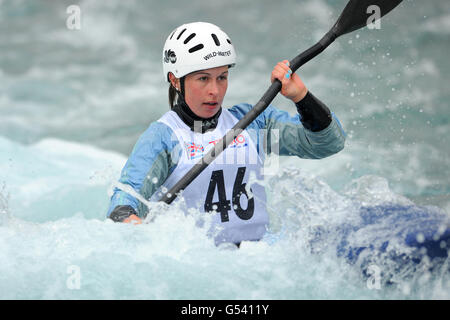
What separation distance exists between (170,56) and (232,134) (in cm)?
55

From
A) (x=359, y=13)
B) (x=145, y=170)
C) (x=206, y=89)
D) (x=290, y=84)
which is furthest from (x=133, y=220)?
(x=359, y=13)

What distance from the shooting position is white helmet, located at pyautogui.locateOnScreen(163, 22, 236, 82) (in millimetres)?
2971

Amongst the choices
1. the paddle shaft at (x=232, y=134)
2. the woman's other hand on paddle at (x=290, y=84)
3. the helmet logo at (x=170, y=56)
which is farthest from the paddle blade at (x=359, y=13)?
the helmet logo at (x=170, y=56)

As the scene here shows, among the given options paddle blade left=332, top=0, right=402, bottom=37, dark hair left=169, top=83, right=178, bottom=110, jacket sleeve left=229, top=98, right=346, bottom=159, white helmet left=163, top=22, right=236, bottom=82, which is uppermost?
paddle blade left=332, top=0, right=402, bottom=37

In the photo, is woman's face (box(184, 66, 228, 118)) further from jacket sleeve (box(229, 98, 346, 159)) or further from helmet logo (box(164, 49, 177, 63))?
jacket sleeve (box(229, 98, 346, 159))

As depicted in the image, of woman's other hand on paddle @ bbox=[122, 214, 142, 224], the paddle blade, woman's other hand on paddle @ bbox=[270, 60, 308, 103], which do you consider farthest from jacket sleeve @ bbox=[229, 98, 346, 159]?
woman's other hand on paddle @ bbox=[122, 214, 142, 224]

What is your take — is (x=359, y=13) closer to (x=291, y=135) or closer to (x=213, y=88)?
(x=291, y=135)

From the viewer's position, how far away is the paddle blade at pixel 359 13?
10.7 ft

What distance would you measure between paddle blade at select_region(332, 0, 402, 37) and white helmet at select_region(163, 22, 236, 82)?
0.65 meters

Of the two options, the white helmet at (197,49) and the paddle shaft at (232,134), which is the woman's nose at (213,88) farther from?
the paddle shaft at (232,134)

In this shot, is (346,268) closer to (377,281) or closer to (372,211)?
(377,281)

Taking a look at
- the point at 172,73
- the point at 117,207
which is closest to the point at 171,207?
the point at 117,207

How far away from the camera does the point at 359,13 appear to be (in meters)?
3.32

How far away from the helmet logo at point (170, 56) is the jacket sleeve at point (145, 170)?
1.11 ft
